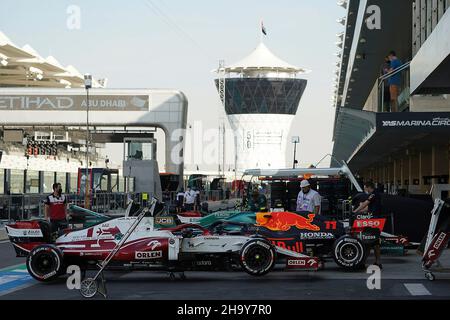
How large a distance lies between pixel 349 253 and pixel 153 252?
→ 3337 mm

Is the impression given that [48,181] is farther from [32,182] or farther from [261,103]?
[261,103]

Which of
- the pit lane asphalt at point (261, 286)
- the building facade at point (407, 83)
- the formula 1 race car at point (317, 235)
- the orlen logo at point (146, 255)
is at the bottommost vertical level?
the pit lane asphalt at point (261, 286)

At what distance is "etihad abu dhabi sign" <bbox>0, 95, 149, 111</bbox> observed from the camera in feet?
154

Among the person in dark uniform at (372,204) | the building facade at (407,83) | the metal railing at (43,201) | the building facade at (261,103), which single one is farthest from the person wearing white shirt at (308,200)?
the building facade at (261,103)

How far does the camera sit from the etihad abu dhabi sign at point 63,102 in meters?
47.0

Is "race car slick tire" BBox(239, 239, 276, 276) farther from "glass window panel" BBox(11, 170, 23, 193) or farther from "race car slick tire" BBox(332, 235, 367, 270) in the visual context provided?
"glass window panel" BBox(11, 170, 23, 193)

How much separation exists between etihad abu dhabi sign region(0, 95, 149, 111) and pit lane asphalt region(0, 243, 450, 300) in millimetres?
32916

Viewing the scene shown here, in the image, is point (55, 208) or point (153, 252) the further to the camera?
point (55, 208)

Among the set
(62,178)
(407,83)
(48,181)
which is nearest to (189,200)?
(407,83)

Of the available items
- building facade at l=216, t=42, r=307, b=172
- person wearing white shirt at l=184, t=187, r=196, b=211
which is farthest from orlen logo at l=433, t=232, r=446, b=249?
building facade at l=216, t=42, r=307, b=172

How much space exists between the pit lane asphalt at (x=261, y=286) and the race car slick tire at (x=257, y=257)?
21 centimetres

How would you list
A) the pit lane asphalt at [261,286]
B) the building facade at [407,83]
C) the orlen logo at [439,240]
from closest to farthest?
1. the pit lane asphalt at [261,286]
2. the orlen logo at [439,240]
3. the building facade at [407,83]

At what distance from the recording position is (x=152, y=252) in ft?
40.8

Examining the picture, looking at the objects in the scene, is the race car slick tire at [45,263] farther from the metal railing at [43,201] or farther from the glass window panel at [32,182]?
the glass window panel at [32,182]
